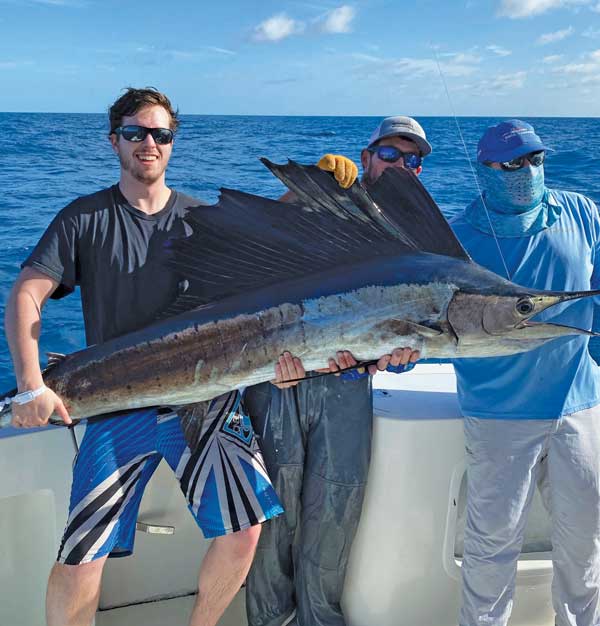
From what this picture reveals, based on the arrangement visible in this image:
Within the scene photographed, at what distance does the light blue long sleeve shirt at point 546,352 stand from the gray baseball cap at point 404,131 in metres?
0.51

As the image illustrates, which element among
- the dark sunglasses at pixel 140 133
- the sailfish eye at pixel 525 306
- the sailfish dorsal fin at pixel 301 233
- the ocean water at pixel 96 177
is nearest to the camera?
the sailfish eye at pixel 525 306

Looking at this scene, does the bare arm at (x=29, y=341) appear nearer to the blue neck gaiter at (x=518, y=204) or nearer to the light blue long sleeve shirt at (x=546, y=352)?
the light blue long sleeve shirt at (x=546, y=352)

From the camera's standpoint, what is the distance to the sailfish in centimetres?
149

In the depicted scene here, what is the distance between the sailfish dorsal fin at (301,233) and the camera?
1583 mm

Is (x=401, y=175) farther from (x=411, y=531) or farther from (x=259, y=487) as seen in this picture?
(x=411, y=531)

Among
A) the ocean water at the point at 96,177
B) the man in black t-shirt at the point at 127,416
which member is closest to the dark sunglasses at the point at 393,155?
the man in black t-shirt at the point at 127,416

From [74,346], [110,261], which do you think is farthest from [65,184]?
[110,261]

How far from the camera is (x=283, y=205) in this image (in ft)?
5.35

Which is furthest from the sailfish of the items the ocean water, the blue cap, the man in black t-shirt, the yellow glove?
the ocean water

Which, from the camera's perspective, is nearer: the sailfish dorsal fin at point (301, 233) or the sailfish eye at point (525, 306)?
the sailfish eye at point (525, 306)

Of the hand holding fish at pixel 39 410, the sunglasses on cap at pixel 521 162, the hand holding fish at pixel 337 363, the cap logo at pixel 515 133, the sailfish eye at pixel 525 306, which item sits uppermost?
the cap logo at pixel 515 133

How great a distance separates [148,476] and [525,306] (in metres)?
1.06

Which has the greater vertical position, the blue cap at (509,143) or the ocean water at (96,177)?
the blue cap at (509,143)

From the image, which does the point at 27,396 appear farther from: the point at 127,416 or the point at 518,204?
the point at 518,204
